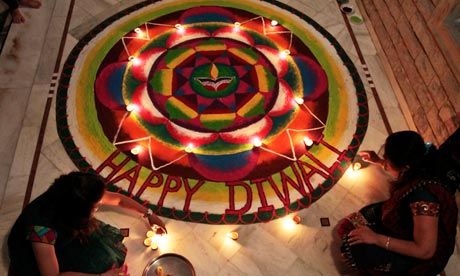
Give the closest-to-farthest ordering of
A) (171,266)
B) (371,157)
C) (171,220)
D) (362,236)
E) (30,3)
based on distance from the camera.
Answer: (362,236) < (171,266) < (171,220) < (371,157) < (30,3)

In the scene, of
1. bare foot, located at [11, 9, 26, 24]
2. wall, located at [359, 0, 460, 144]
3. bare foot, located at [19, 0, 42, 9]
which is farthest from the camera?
bare foot, located at [19, 0, 42, 9]

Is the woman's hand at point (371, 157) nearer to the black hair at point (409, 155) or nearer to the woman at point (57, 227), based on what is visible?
the black hair at point (409, 155)

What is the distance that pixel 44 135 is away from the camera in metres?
3.15

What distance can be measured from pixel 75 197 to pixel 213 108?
174cm

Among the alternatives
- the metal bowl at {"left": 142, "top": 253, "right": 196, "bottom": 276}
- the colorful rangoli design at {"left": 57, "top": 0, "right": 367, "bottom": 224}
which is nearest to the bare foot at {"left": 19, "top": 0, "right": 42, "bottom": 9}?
the colorful rangoli design at {"left": 57, "top": 0, "right": 367, "bottom": 224}

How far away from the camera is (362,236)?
230 cm

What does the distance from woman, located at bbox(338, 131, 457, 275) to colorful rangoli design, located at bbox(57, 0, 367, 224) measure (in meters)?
0.71

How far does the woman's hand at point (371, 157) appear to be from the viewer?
2.96 meters

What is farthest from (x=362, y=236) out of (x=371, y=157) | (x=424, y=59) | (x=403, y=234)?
(x=424, y=59)

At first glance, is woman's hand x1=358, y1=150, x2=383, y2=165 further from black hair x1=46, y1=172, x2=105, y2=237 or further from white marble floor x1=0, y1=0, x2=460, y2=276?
black hair x1=46, y1=172, x2=105, y2=237

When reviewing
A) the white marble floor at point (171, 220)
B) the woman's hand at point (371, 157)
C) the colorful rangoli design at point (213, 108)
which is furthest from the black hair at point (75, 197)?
the woman's hand at point (371, 157)

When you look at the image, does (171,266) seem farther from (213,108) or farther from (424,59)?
(424,59)

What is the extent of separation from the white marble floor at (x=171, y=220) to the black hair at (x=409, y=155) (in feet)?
2.95

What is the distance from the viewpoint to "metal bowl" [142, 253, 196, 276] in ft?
8.23
